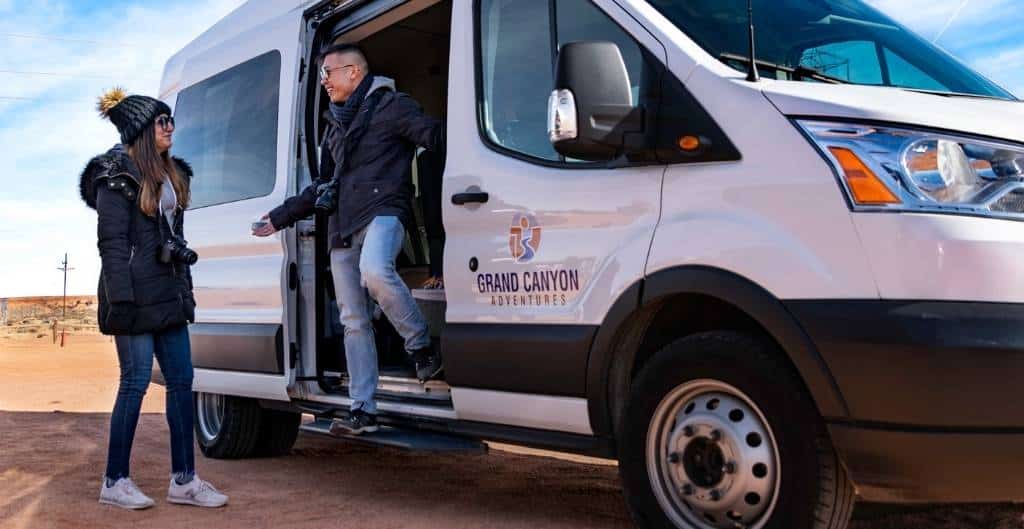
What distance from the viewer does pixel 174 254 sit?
5.31 m

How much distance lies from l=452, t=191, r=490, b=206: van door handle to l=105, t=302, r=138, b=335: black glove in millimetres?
1680

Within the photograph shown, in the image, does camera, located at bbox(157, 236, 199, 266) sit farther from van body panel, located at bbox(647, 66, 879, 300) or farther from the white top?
van body panel, located at bbox(647, 66, 879, 300)

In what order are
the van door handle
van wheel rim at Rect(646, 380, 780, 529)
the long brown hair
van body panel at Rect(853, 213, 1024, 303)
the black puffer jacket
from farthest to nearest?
the long brown hair, the black puffer jacket, the van door handle, van wheel rim at Rect(646, 380, 780, 529), van body panel at Rect(853, 213, 1024, 303)

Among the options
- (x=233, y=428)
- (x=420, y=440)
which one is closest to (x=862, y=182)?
(x=420, y=440)

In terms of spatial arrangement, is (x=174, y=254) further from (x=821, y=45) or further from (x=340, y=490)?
(x=821, y=45)

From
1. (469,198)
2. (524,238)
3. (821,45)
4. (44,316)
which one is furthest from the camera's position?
(44,316)

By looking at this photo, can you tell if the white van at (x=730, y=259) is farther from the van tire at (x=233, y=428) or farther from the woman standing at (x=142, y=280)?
the van tire at (x=233, y=428)

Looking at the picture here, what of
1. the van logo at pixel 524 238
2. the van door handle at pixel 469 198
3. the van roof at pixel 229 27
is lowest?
the van logo at pixel 524 238

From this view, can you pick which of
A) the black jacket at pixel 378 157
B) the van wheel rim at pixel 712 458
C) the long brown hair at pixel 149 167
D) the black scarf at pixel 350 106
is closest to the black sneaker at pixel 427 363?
the black jacket at pixel 378 157

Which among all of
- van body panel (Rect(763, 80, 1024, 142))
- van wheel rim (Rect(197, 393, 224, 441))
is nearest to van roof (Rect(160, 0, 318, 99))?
van wheel rim (Rect(197, 393, 224, 441))

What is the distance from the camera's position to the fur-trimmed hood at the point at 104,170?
524 centimetres

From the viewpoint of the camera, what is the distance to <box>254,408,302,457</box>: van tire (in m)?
7.35

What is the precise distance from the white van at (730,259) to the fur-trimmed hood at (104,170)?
1515 millimetres

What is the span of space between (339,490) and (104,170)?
6.89 ft
